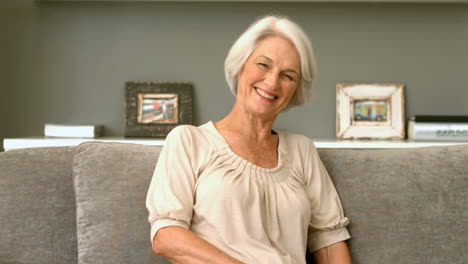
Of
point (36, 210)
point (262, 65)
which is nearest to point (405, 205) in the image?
point (262, 65)

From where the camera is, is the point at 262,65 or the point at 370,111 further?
the point at 370,111

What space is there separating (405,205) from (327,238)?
0.26 meters

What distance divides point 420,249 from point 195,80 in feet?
5.30

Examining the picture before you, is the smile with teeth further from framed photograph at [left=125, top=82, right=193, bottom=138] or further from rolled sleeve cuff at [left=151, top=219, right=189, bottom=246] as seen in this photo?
framed photograph at [left=125, top=82, right=193, bottom=138]

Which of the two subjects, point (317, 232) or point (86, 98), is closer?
point (317, 232)

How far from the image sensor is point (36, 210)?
4.73 feet

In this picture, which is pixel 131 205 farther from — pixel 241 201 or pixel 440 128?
pixel 440 128

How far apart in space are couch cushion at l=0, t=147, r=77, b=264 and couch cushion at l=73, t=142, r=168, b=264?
0.20ft

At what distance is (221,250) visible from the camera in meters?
1.33

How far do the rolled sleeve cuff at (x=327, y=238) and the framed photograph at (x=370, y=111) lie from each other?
1282mm

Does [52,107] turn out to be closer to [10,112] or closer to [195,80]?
[10,112]

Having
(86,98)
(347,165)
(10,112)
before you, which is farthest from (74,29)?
(347,165)

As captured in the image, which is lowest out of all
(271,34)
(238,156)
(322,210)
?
(322,210)

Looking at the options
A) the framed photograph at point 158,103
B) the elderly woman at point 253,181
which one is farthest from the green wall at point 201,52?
the elderly woman at point 253,181
